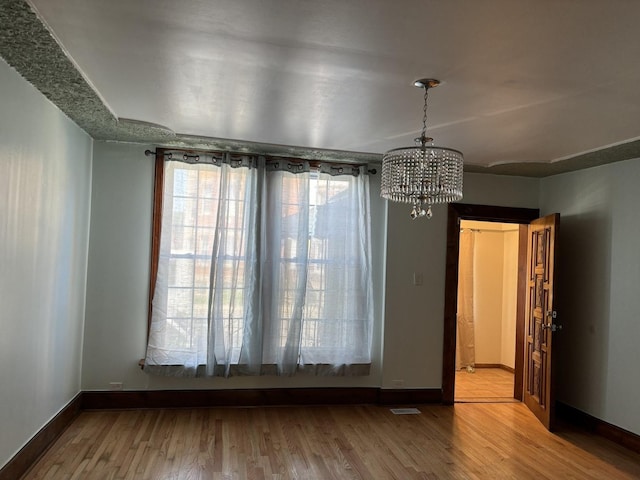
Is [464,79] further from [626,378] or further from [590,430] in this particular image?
[590,430]

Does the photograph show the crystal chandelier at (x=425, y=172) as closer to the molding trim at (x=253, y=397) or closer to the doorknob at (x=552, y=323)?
the doorknob at (x=552, y=323)

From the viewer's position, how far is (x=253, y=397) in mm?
4488

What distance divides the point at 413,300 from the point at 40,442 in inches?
130

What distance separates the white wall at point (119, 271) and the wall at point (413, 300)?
192 centimetres

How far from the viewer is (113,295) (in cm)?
429

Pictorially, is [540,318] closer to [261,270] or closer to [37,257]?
[261,270]

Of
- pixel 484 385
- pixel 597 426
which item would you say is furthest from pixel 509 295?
pixel 597 426

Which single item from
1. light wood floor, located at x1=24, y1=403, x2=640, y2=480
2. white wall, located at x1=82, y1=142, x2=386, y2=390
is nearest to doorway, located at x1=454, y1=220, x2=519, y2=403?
light wood floor, located at x1=24, y1=403, x2=640, y2=480

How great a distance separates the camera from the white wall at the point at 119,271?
425 centimetres

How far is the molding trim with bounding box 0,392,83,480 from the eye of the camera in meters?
2.81

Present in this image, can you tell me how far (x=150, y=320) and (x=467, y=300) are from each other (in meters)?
4.34

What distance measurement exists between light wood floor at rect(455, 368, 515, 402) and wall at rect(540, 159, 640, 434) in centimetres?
76

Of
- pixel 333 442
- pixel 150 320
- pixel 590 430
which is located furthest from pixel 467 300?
pixel 150 320

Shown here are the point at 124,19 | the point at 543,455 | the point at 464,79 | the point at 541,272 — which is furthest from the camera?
the point at 541,272
